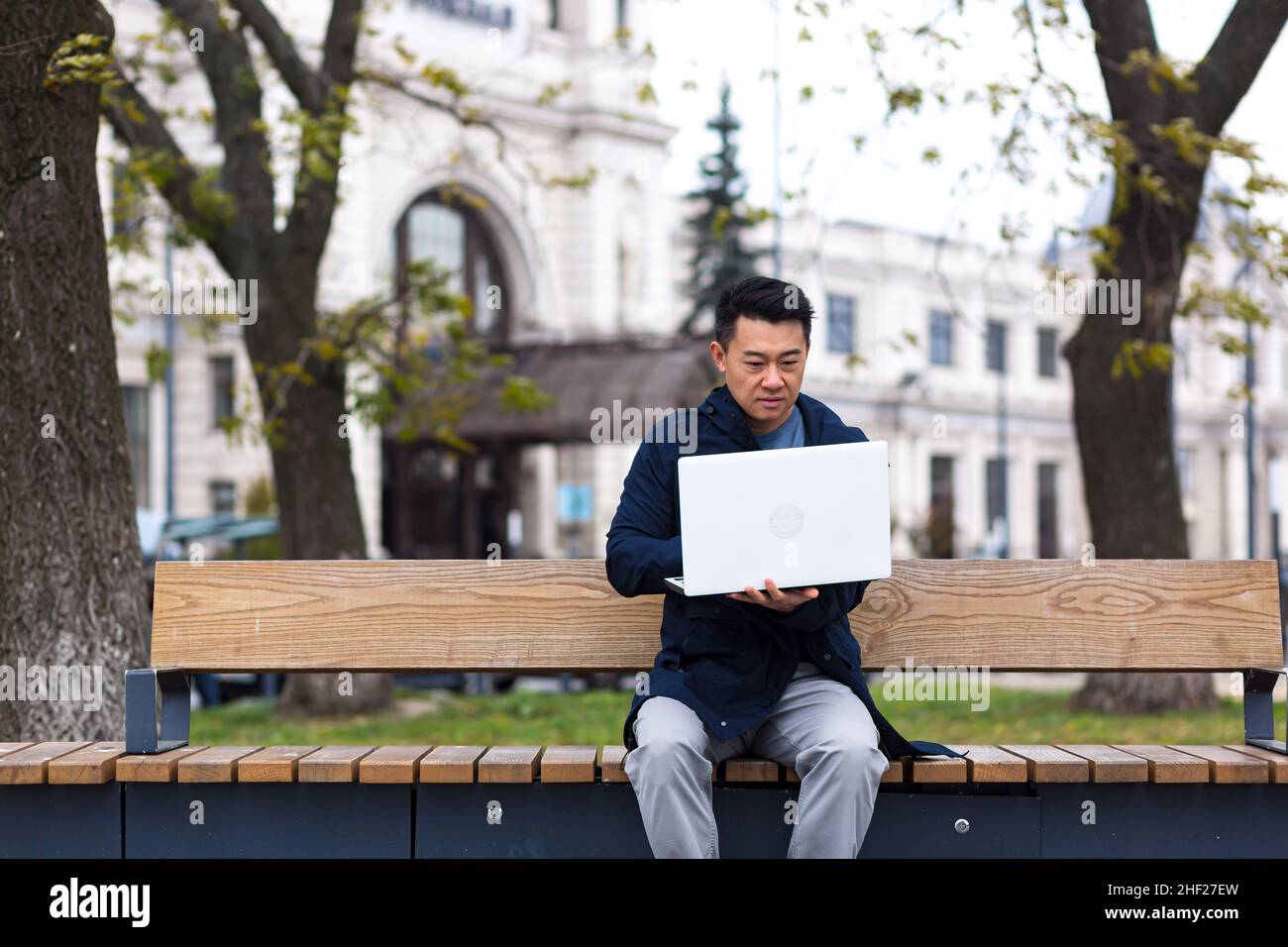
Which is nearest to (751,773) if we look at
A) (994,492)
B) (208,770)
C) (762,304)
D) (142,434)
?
(762,304)

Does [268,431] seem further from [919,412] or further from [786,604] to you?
[919,412]

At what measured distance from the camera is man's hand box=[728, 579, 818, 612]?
435 cm

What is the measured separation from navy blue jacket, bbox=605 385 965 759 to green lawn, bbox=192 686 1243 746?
561 centimetres

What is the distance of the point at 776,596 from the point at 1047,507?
5831 centimetres

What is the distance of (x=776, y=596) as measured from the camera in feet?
14.3

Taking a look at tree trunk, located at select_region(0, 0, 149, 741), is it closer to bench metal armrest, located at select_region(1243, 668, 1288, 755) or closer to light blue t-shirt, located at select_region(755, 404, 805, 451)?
light blue t-shirt, located at select_region(755, 404, 805, 451)

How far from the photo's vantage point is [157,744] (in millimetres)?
4910

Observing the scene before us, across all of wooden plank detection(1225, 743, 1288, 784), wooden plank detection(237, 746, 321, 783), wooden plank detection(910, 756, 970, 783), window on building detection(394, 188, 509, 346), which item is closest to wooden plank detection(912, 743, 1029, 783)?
wooden plank detection(910, 756, 970, 783)

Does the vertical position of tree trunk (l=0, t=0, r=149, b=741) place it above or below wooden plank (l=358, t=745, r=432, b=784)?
above

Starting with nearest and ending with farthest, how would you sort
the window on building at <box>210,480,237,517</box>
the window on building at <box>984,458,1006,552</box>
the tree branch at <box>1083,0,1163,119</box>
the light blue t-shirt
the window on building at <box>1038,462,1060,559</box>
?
the light blue t-shirt
the tree branch at <box>1083,0,1163,119</box>
the window on building at <box>210,480,237,517</box>
the window on building at <box>984,458,1006,552</box>
the window on building at <box>1038,462,1060,559</box>

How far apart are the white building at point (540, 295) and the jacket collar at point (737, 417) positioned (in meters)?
19.7

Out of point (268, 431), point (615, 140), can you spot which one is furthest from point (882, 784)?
point (615, 140)

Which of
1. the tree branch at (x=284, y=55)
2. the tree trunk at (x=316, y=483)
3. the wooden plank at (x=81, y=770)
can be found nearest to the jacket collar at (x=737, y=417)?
the wooden plank at (x=81, y=770)
